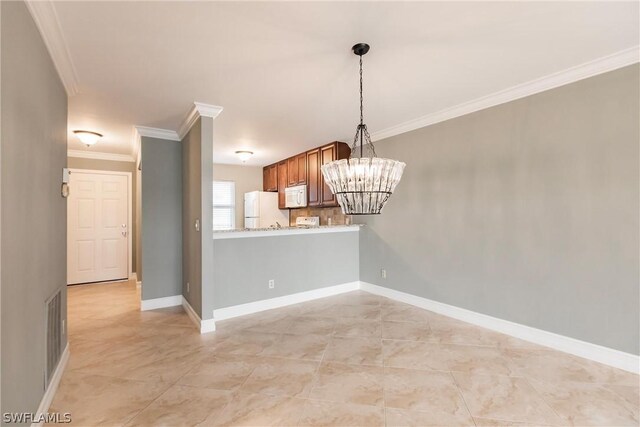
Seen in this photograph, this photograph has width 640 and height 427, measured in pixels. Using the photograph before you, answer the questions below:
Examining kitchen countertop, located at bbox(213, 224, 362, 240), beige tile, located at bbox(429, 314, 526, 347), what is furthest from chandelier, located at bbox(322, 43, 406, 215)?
kitchen countertop, located at bbox(213, 224, 362, 240)

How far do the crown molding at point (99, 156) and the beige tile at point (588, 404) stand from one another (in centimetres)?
690

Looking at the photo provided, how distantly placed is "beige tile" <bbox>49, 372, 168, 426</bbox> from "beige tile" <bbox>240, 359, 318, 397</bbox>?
26.1 inches

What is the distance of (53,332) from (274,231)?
234 cm

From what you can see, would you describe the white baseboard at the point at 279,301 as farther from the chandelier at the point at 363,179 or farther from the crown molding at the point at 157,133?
the crown molding at the point at 157,133

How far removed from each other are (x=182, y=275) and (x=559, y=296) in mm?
4452

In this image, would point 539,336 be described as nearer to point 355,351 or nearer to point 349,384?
point 355,351

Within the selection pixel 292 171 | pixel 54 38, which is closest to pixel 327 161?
pixel 292 171

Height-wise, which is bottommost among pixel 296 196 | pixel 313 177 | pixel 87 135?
pixel 296 196

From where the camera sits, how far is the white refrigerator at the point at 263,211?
6293mm

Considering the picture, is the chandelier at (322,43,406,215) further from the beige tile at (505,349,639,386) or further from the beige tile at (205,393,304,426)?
the beige tile at (505,349,639,386)

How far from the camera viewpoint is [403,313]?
12.1 ft

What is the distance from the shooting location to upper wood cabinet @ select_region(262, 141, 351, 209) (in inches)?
192

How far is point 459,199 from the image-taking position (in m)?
3.44

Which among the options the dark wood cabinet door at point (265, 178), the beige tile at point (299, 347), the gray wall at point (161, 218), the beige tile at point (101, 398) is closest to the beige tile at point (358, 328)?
the beige tile at point (299, 347)
